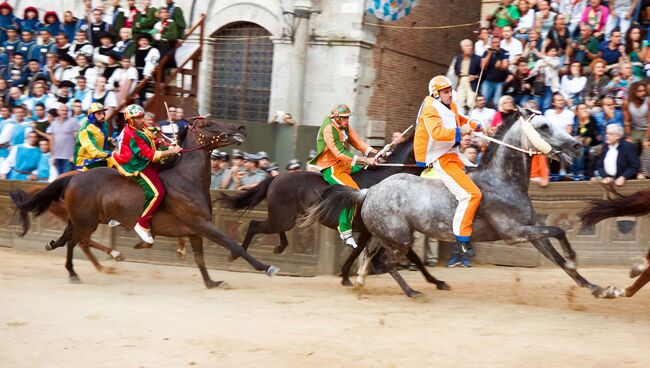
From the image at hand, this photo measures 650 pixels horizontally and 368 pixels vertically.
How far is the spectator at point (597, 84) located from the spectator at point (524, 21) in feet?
5.61

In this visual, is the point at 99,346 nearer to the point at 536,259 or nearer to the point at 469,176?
the point at 469,176

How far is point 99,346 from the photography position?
23.8ft

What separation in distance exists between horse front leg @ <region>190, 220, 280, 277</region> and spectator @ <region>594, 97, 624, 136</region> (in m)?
5.23

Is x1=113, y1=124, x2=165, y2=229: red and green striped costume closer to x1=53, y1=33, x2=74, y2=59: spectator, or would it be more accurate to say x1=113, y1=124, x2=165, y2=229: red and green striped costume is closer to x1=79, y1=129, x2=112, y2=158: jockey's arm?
x1=79, y1=129, x2=112, y2=158: jockey's arm

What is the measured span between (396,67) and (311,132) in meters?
3.10

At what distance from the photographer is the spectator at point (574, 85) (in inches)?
499

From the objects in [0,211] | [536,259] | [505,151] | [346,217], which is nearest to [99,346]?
[346,217]

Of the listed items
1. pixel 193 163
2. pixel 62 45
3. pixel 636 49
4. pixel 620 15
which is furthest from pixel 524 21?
pixel 62 45

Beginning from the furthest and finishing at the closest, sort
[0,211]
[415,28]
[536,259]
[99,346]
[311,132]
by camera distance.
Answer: [415,28] < [311,132] < [0,211] < [536,259] < [99,346]

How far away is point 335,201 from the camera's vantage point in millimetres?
9516

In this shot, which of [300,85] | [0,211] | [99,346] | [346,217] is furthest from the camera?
[300,85]

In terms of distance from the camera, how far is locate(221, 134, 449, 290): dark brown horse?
1010 centimetres

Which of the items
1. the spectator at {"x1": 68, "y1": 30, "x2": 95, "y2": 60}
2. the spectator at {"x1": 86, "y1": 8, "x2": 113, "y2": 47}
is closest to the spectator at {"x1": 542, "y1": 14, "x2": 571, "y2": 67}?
the spectator at {"x1": 86, "y1": 8, "x2": 113, "y2": 47}

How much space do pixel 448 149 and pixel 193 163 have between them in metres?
3.18
